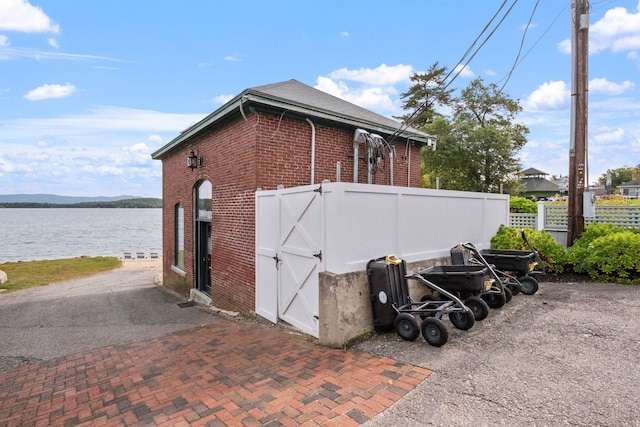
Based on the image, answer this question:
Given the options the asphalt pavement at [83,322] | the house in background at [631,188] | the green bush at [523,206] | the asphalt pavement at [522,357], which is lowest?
the asphalt pavement at [83,322]

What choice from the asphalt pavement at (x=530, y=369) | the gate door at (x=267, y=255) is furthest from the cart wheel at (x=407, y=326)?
the gate door at (x=267, y=255)

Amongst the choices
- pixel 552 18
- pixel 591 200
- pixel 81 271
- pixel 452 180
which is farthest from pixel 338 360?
pixel 81 271

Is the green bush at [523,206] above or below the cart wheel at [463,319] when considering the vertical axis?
above

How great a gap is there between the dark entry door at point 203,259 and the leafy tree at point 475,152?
17.1 meters

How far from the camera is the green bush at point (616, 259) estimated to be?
22.7 ft

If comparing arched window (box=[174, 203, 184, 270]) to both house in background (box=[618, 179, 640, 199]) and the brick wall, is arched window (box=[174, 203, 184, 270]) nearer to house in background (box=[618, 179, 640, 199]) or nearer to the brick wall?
the brick wall

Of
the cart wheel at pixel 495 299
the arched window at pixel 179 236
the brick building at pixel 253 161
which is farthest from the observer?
the arched window at pixel 179 236

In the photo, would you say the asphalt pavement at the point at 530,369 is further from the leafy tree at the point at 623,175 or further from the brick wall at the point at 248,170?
the leafy tree at the point at 623,175

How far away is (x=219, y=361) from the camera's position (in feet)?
14.5

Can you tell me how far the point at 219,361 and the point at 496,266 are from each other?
17.3 feet

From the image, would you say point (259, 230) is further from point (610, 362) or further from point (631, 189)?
point (631, 189)

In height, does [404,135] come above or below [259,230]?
above

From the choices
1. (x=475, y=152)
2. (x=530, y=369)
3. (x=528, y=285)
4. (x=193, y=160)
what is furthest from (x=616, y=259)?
(x=475, y=152)

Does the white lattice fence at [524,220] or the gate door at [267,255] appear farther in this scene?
the white lattice fence at [524,220]
